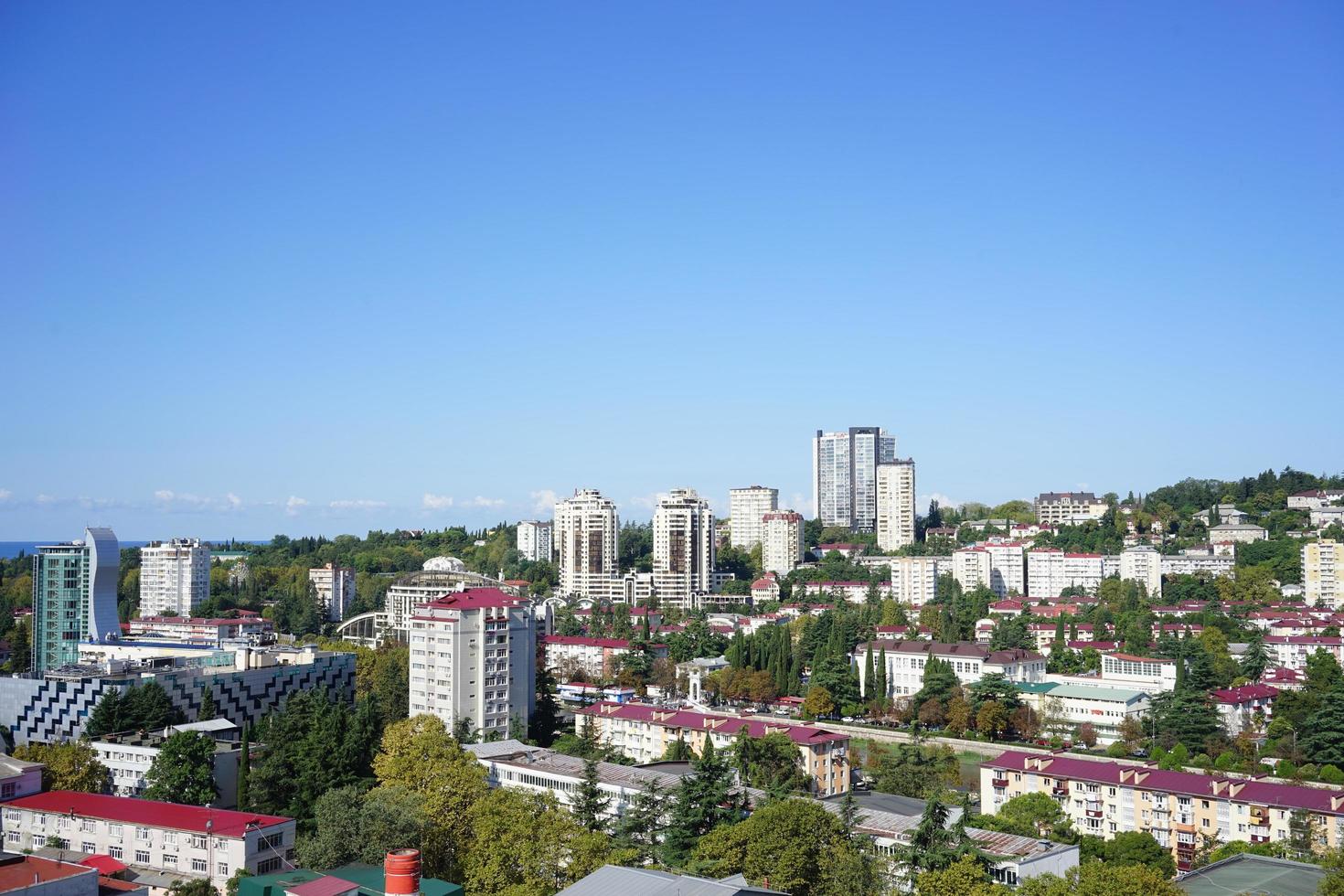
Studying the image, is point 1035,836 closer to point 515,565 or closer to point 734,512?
point 515,565

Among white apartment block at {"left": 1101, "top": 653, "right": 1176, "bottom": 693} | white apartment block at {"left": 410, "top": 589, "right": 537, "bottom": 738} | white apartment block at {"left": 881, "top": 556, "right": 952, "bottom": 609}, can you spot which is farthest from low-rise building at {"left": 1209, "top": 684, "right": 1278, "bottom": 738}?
white apartment block at {"left": 881, "top": 556, "right": 952, "bottom": 609}

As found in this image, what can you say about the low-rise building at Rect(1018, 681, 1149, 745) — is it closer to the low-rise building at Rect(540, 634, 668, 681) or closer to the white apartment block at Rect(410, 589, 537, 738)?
the low-rise building at Rect(540, 634, 668, 681)

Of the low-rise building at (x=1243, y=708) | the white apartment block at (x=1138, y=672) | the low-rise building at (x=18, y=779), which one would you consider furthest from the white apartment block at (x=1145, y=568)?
the low-rise building at (x=18, y=779)

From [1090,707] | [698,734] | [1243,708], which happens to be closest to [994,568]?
[1090,707]

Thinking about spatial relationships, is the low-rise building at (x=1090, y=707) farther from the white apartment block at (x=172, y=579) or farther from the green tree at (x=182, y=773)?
A: the white apartment block at (x=172, y=579)

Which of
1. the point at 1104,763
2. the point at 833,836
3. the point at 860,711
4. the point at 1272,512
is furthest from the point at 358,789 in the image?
the point at 1272,512

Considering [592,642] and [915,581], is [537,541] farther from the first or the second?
[592,642]
